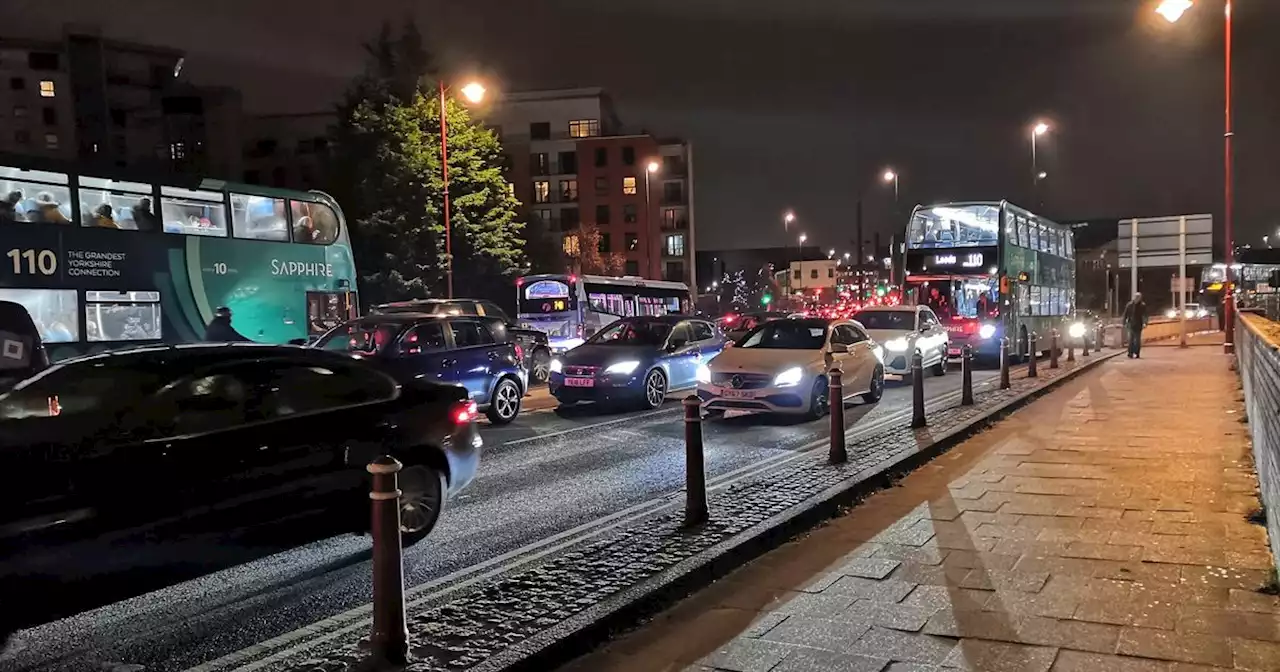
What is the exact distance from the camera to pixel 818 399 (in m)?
13.1

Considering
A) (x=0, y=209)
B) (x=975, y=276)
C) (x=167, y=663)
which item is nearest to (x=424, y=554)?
(x=167, y=663)

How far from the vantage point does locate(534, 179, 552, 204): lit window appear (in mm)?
77375

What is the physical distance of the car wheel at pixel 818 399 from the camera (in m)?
12.8

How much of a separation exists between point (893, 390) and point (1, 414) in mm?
14927

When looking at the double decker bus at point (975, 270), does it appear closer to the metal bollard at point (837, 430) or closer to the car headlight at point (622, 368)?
the car headlight at point (622, 368)

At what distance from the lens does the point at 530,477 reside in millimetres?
9070

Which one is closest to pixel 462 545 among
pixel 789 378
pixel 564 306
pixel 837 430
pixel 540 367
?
pixel 837 430

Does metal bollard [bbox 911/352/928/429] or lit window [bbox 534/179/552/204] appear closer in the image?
metal bollard [bbox 911/352/928/429]

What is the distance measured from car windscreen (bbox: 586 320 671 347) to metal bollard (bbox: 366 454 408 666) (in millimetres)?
10954

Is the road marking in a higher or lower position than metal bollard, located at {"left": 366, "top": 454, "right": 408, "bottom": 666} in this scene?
lower

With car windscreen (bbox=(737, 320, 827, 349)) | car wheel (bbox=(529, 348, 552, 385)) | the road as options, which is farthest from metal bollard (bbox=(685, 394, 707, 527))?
car wheel (bbox=(529, 348, 552, 385))

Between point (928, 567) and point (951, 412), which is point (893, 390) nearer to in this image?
point (951, 412)

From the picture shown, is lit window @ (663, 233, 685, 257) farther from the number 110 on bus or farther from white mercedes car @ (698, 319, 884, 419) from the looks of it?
the number 110 on bus

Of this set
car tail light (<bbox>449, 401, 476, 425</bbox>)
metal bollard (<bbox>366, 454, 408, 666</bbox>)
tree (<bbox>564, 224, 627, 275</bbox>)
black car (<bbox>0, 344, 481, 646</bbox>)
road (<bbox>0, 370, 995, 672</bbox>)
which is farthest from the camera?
tree (<bbox>564, 224, 627, 275</bbox>)
